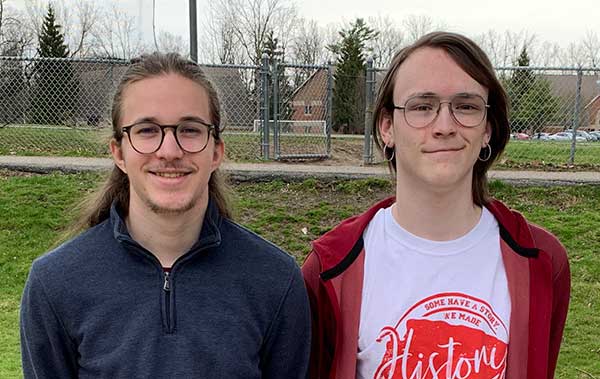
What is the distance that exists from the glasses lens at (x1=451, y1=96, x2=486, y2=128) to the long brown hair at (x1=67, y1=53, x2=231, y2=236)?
0.73 meters

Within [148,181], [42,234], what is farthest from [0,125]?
[148,181]

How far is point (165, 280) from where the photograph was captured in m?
1.68

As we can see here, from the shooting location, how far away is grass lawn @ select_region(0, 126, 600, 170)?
9203mm

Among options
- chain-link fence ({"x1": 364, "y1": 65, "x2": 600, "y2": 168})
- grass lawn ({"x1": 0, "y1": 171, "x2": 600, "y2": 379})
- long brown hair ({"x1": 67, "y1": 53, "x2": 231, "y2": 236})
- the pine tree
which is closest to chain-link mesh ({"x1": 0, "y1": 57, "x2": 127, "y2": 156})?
grass lawn ({"x1": 0, "y1": 171, "x2": 600, "y2": 379})

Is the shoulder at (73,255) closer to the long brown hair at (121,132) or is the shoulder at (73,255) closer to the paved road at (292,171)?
the long brown hair at (121,132)

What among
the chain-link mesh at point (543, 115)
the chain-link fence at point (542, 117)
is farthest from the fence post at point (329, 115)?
the chain-link mesh at point (543, 115)

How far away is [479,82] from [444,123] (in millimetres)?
203

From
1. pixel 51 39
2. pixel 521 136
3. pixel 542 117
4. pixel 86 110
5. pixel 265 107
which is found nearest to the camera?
pixel 265 107

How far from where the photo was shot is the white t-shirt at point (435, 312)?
1713 millimetres

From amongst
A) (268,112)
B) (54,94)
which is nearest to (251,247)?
(268,112)

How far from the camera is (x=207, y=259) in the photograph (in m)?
1.75

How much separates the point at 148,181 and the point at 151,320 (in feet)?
1.26

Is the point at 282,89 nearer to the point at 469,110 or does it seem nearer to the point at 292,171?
the point at 292,171

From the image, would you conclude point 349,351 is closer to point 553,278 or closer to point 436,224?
point 436,224
